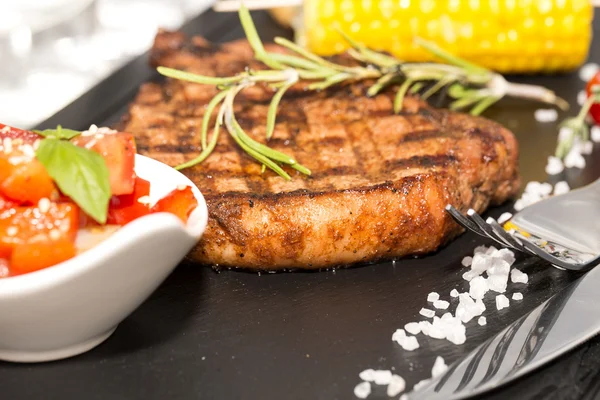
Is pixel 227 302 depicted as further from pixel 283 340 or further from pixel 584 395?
pixel 584 395

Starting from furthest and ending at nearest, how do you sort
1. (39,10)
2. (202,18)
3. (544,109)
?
(39,10) < (202,18) < (544,109)

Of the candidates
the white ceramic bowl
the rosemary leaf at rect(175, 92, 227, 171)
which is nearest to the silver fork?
the rosemary leaf at rect(175, 92, 227, 171)

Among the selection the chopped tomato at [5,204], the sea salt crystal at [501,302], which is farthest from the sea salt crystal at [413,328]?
the chopped tomato at [5,204]

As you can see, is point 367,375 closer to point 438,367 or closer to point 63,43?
point 438,367

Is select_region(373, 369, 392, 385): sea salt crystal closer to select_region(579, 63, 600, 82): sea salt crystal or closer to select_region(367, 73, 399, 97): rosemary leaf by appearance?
select_region(367, 73, 399, 97): rosemary leaf

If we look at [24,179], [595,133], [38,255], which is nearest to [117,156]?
[24,179]

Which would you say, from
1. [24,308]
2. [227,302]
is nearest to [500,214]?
[227,302]
